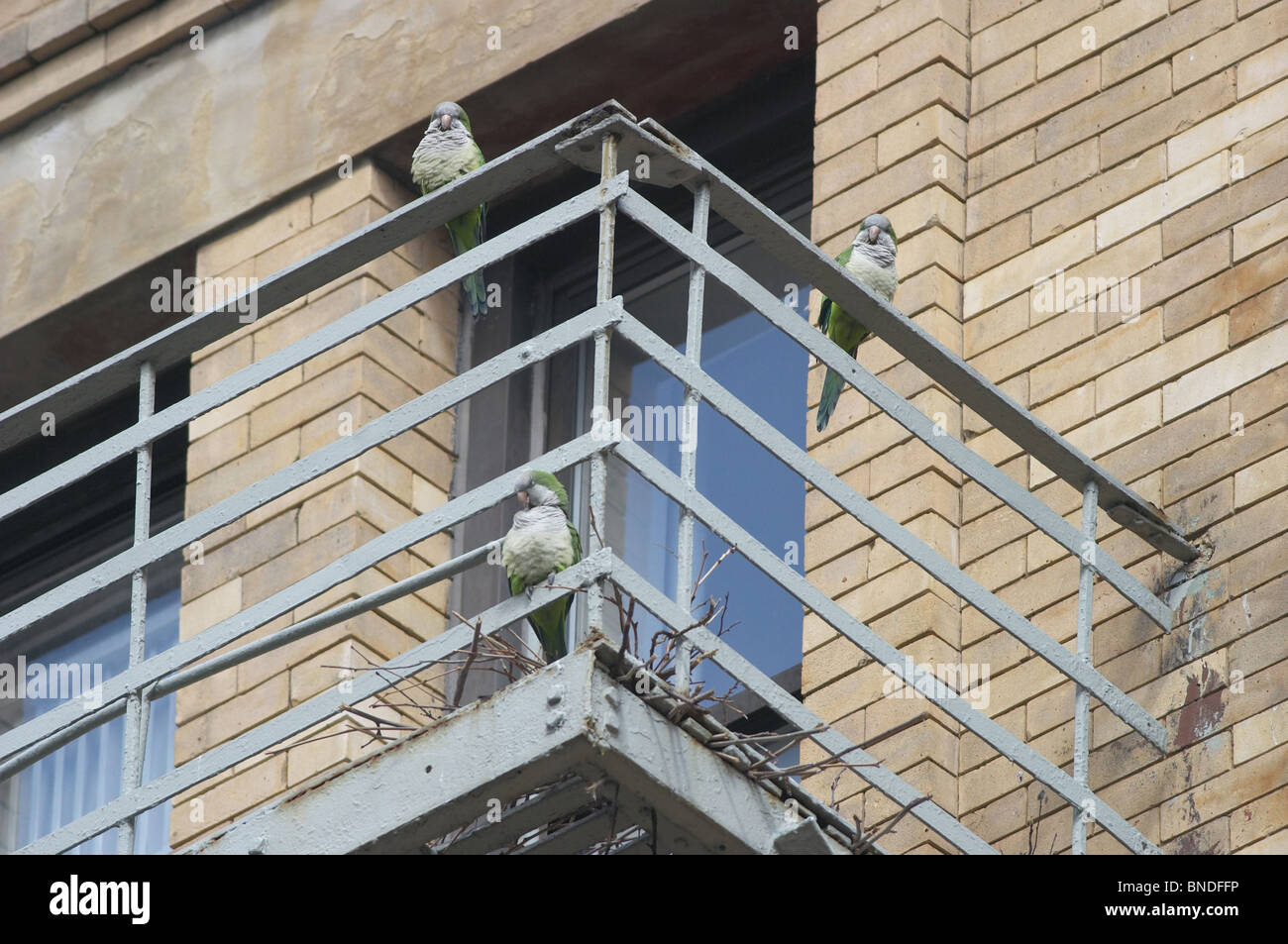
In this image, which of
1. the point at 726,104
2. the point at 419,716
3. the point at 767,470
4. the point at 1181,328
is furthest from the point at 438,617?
the point at 1181,328

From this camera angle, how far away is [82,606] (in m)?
10.1

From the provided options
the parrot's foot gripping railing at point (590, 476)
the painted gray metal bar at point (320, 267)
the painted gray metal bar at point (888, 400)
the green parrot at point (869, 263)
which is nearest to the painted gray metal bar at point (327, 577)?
the parrot's foot gripping railing at point (590, 476)

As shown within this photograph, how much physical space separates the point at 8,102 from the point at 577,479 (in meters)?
2.83

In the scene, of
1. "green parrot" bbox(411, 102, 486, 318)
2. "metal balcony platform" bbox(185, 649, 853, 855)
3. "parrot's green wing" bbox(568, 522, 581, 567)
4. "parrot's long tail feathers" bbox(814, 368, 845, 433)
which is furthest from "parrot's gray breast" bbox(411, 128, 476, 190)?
"metal balcony platform" bbox(185, 649, 853, 855)

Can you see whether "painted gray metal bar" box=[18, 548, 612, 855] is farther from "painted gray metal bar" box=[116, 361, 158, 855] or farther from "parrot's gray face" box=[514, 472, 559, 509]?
"parrot's gray face" box=[514, 472, 559, 509]

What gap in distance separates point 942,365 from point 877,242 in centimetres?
119

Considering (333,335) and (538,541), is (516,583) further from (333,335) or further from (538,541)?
(333,335)

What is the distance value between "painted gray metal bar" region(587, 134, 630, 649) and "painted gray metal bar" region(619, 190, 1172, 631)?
6 centimetres

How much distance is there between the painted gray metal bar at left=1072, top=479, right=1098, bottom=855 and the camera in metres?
6.11

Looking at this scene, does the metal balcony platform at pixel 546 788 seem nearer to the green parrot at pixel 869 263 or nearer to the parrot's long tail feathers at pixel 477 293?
the green parrot at pixel 869 263

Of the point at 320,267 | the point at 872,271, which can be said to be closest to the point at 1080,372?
the point at 872,271

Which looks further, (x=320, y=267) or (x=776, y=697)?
(x=320, y=267)

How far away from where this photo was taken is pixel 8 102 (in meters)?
10.2
